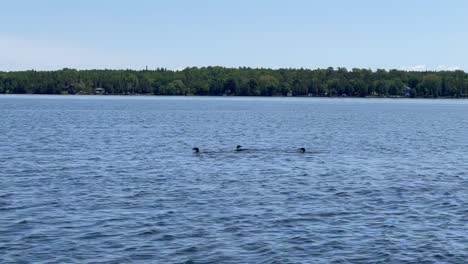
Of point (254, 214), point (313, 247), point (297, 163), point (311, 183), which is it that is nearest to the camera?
point (313, 247)

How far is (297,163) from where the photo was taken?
5234 centimetres

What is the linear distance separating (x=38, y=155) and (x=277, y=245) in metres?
34.0

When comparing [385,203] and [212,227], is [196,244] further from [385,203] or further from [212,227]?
[385,203]

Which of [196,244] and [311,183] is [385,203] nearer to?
[311,183]

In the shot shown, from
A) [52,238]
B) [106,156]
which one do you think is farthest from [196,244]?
[106,156]

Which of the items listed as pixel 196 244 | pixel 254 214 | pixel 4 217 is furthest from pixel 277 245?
pixel 4 217

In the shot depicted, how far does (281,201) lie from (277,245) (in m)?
8.78

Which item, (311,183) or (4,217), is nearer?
(4,217)

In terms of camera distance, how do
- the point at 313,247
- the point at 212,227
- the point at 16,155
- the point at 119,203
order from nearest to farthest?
the point at 313,247
the point at 212,227
the point at 119,203
the point at 16,155

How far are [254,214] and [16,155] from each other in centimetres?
2971

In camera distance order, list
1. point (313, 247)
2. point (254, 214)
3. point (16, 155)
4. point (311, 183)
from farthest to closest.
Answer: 1. point (16, 155)
2. point (311, 183)
3. point (254, 214)
4. point (313, 247)

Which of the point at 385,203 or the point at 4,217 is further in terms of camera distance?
the point at 385,203

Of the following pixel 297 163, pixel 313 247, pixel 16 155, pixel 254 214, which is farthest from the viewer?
pixel 16 155

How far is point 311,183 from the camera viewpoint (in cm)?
4166
